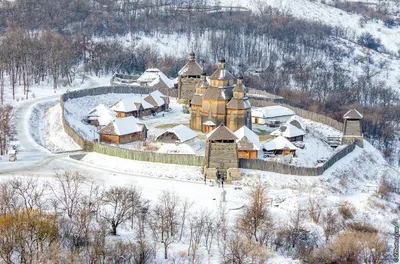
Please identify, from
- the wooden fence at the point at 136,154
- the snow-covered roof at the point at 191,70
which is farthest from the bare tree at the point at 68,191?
the snow-covered roof at the point at 191,70

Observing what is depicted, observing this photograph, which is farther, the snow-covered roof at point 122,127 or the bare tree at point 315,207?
the snow-covered roof at point 122,127

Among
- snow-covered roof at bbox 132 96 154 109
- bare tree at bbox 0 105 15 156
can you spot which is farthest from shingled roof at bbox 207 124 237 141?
snow-covered roof at bbox 132 96 154 109

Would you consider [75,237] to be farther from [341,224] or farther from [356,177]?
[356,177]

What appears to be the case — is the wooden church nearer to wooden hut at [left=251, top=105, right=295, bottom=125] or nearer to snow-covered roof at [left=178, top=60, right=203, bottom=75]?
wooden hut at [left=251, top=105, right=295, bottom=125]

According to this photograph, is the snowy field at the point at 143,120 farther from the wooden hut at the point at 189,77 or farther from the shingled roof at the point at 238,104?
the shingled roof at the point at 238,104

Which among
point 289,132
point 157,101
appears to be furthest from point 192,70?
point 289,132

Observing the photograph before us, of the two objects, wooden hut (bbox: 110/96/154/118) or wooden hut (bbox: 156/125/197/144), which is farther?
wooden hut (bbox: 110/96/154/118)
